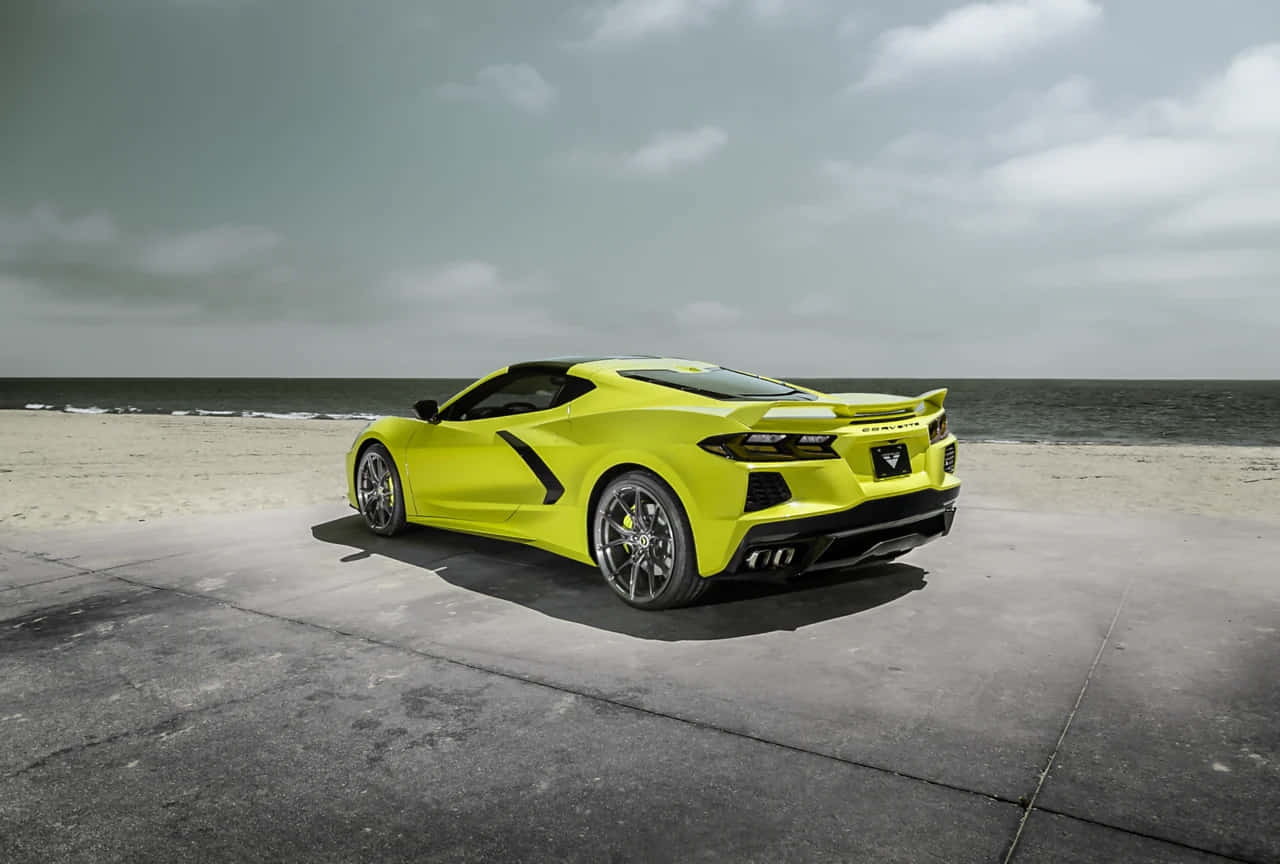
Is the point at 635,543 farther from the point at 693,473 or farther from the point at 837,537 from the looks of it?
the point at 837,537

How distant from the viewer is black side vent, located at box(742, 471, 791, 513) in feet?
13.9

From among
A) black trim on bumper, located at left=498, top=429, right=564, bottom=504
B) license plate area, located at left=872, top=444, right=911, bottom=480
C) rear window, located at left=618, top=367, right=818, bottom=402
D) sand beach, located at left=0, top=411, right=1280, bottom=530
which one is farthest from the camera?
sand beach, located at left=0, top=411, right=1280, bottom=530

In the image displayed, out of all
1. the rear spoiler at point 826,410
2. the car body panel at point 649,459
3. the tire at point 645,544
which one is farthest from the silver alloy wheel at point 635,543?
the rear spoiler at point 826,410

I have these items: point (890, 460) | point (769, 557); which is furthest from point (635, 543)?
point (890, 460)

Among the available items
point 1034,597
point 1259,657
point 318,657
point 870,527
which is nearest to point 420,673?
point 318,657

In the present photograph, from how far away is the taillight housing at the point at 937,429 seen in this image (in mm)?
5027

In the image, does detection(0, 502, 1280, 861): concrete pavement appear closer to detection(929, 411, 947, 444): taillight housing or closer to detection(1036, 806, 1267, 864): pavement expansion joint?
detection(1036, 806, 1267, 864): pavement expansion joint

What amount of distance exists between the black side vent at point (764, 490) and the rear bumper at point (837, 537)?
0.36 feet

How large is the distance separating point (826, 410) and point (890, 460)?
535 mm

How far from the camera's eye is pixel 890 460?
4629 millimetres

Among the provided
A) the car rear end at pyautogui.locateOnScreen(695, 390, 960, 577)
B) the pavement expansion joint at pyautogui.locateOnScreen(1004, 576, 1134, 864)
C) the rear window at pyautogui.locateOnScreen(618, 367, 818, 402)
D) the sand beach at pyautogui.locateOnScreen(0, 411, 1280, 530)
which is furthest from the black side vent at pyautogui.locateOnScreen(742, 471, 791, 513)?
the sand beach at pyautogui.locateOnScreen(0, 411, 1280, 530)

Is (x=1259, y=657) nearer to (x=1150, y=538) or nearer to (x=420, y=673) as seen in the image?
(x=1150, y=538)

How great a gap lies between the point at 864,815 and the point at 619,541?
2536mm

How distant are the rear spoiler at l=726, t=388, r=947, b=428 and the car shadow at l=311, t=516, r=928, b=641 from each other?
1049 millimetres
